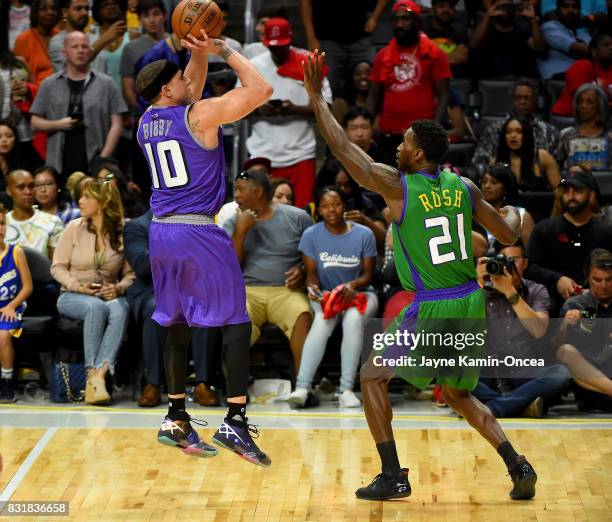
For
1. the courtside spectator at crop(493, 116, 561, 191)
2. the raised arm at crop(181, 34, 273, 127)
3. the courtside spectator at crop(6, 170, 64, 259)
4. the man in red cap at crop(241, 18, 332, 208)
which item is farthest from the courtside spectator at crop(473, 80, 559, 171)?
the raised arm at crop(181, 34, 273, 127)

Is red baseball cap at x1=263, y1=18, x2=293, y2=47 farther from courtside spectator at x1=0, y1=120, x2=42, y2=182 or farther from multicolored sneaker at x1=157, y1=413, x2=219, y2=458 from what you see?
multicolored sneaker at x1=157, y1=413, x2=219, y2=458

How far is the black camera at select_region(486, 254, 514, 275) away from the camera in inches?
341

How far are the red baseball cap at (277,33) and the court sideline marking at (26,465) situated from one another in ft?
13.4

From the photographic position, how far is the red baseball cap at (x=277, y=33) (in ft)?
35.5

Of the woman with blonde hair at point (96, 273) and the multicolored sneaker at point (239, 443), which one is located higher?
the multicolored sneaker at point (239, 443)

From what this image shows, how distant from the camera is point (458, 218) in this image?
6.71 meters

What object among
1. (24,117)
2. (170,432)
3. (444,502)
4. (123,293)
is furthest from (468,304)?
(24,117)

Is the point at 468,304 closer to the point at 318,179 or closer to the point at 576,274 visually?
the point at 576,274

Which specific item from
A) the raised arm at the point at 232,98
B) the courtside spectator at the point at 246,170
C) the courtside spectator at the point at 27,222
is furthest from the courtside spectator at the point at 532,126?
the raised arm at the point at 232,98

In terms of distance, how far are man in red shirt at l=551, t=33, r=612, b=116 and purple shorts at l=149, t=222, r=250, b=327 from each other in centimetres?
590

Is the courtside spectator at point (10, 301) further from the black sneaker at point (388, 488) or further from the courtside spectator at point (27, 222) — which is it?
the black sneaker at point (388, 488)

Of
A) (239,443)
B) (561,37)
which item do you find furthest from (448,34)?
(239,443)

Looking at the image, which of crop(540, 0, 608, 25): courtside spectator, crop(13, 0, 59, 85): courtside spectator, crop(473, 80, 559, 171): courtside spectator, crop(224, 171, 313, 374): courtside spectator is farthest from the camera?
crop(540, 0, 608, 25): courtside spectator

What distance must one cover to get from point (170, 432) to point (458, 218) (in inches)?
75.3
